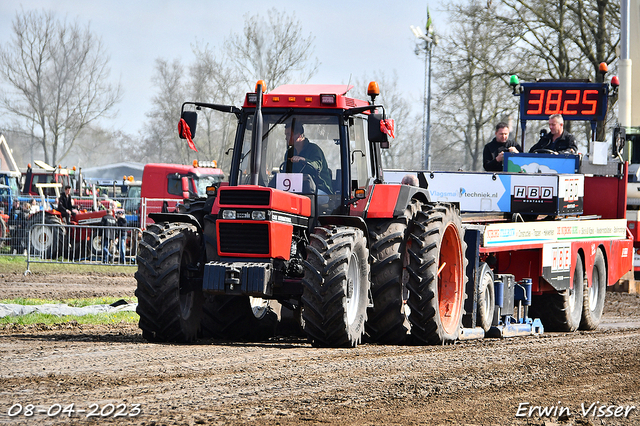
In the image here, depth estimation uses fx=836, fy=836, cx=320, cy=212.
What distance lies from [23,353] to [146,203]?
1617 cm

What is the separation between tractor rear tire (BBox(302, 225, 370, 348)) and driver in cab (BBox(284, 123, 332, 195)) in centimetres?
76

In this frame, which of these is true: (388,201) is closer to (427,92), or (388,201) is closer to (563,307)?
(563,307)

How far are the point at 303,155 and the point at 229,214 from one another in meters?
1.11

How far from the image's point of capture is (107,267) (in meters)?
20.6

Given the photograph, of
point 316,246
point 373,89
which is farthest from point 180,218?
point 373,89

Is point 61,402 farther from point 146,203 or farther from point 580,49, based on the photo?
point 580,49

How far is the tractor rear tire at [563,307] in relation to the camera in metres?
12.1

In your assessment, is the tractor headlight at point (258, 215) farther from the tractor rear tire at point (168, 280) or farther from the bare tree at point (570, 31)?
the bare tree at point (570, 31)

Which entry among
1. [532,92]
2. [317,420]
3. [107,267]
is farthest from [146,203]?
[317,420]

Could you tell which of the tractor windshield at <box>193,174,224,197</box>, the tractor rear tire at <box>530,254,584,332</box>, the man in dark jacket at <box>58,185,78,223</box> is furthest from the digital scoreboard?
the man in dark jacket at <box>58,185,78,223</box>

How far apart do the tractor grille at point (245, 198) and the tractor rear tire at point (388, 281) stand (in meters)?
1.32

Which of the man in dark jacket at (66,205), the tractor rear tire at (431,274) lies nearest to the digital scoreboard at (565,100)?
the tractor rear tire at (431,274)

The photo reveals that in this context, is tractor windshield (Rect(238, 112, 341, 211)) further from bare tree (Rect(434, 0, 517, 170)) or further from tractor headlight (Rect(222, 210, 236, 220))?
bare tree (Rect(434, 0, 517, 170))

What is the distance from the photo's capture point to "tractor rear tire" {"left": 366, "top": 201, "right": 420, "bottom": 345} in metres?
8.26
